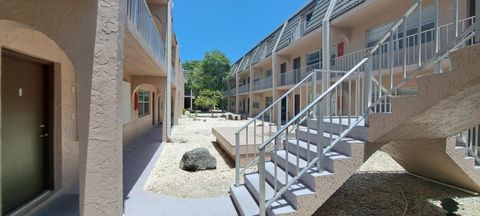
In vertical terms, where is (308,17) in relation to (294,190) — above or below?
above

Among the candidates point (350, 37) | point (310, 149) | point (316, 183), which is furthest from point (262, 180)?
point (350, 37)

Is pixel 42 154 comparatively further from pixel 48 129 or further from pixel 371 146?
pixel 371 146

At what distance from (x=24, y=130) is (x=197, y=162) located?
11.6ft

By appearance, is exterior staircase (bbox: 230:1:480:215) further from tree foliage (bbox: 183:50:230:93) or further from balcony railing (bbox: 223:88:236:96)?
tree foliage (bbox: 183:50:230:93)

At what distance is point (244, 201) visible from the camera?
3.89 metres

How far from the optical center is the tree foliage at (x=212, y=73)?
37312mm

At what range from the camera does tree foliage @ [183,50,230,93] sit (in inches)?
1469

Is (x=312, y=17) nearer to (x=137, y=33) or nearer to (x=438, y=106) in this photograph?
(x=137, y=33)

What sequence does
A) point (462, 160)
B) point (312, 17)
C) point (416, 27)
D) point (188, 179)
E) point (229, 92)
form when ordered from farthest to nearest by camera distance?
1. point (229, 92)
2. point (312, 17)
3. point (416, 27)
4. point (188, 179)
5. point (462, 160)

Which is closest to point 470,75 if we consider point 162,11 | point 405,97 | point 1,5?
point 405,97

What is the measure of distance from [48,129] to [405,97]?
5.42 meters

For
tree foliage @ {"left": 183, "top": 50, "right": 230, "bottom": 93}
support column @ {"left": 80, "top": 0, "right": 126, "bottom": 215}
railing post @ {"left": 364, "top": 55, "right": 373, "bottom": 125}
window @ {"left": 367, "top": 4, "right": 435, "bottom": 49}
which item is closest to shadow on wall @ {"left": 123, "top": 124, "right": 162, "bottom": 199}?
support column @ {"left": 80, "top": 0, "right": 126, "bottom": 215}

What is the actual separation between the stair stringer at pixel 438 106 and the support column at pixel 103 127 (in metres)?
3.20

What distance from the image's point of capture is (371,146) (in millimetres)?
3406
